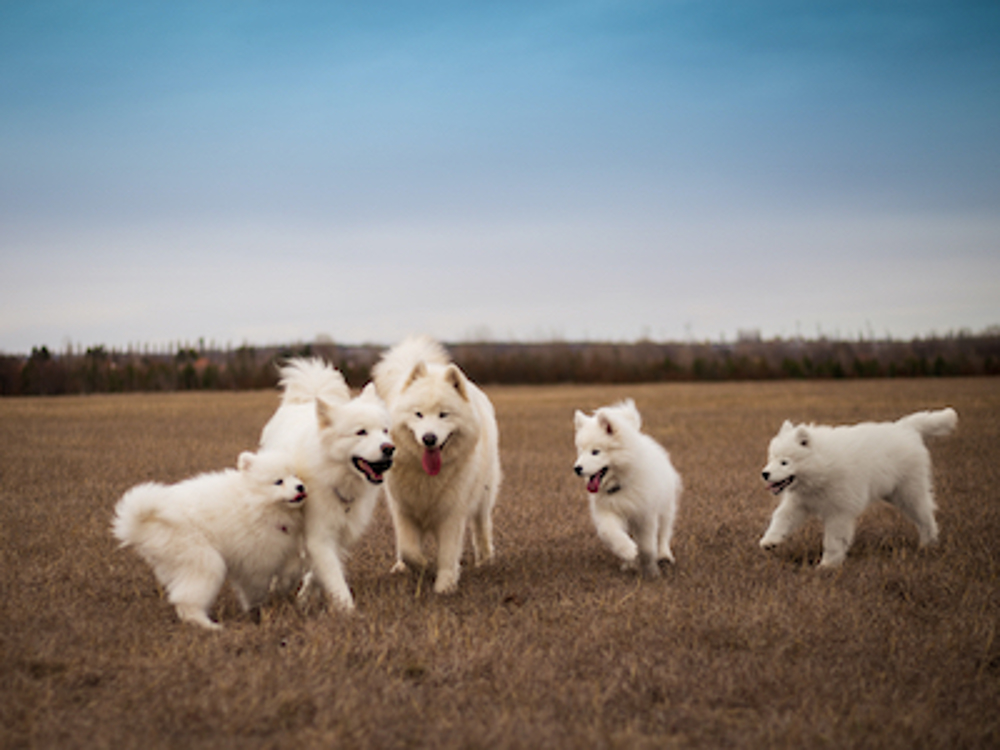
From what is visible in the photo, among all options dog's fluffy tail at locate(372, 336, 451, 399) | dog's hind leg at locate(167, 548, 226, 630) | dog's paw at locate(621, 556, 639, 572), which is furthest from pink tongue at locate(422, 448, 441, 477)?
dog's paw at locate(621, 556, 639, 572)

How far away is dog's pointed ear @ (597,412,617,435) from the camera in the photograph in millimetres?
6703

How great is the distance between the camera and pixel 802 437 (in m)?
6.94

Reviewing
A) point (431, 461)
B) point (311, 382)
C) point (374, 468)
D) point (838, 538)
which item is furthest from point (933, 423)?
point (311, 382)

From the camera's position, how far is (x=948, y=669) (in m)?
4.23

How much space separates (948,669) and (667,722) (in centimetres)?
181

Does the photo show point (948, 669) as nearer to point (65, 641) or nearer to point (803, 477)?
point (803, 477)

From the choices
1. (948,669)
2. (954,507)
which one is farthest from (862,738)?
(954,507)

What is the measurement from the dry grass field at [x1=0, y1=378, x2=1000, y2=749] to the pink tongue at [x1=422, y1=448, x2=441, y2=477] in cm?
94

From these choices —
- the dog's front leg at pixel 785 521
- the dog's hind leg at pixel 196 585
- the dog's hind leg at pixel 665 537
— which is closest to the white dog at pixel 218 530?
the dog's hind leg at pixel 196 585

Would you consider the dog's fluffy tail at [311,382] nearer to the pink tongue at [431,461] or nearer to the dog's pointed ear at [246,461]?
the pink tongue at [431,461]

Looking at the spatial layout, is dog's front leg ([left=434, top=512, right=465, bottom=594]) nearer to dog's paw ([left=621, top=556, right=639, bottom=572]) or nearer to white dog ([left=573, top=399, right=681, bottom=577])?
white dog ([left=573, top=399, right=681, bottom=577])

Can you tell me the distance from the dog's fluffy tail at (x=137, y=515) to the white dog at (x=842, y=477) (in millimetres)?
5045

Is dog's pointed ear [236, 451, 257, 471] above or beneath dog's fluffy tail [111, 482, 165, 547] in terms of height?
above

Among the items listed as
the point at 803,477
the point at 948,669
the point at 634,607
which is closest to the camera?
the point at 948,669
